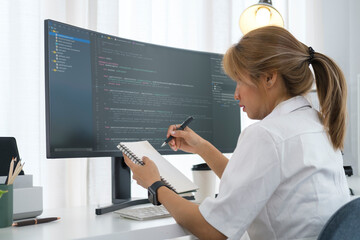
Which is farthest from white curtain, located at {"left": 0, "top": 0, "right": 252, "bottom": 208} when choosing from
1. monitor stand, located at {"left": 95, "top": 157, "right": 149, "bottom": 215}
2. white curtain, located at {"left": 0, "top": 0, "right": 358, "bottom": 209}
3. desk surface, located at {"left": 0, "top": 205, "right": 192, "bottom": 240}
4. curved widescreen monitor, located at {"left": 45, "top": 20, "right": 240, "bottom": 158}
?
desk surface, located at {"left": 0, "top": 205, "right": 192, "bottom": 240}

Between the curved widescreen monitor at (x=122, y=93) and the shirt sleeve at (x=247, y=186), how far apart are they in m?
0.47

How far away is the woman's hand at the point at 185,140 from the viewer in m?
1.29

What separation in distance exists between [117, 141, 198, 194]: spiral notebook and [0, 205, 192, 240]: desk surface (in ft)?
0.36

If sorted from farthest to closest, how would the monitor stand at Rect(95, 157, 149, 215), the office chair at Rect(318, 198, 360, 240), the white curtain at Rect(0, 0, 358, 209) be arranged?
the white curtain at Rect(0, 0, 358, 209), the monitor stand at Rect(95, 157, 149, 215), the office chair at Rect(318, 198, 360, 240)

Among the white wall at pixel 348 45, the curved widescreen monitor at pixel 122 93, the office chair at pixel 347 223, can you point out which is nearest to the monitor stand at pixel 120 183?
the curved widescreen monitor at pixel 122 93

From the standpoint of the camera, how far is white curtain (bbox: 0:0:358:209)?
159cm

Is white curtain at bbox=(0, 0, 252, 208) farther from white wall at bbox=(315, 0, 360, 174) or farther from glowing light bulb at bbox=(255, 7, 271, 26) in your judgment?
white wall at bbox=(315, 0, 360, 174)

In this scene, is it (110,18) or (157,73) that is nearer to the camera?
(157,73)

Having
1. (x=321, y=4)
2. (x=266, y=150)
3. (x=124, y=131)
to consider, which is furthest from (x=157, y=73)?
(x=321, y=4)

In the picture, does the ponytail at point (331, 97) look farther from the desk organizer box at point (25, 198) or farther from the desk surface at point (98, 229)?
the desk organizer box at point (25, 198)

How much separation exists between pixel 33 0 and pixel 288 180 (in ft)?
4.11

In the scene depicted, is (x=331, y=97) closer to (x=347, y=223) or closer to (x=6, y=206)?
(x=347, y=223)

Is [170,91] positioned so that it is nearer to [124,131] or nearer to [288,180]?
[124,131]

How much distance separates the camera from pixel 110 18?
1821 mm
